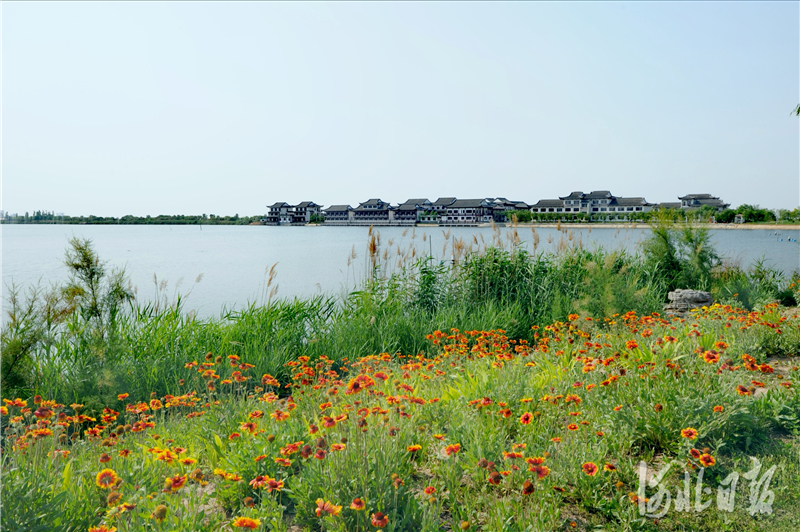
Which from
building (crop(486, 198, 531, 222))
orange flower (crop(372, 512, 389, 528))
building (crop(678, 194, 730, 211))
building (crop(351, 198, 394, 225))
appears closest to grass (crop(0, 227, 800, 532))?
orange flower (crop(372, 512, 389, 528))

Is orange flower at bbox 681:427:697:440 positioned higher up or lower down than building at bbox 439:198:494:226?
lower down

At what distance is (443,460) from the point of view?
2.81 meters

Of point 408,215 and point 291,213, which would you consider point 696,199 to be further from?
point 291,213

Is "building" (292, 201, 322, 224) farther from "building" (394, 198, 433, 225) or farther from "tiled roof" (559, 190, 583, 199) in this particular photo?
"tiled roof" (559, 190, 583, 199)

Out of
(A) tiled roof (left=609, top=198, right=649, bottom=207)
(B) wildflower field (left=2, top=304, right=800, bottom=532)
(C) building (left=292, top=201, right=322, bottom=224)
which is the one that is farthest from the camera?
(A) tiled roof (left=609, top=198, right=649, bottom=207)

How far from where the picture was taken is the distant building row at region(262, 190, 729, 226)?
271 ft

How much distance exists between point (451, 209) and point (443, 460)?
91533mm

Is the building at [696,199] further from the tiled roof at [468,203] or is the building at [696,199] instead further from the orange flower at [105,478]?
the orange flower at [105,478]

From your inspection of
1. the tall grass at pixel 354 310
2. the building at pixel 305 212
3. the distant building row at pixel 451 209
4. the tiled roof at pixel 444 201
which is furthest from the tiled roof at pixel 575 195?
the tall grass at pixel 354 310

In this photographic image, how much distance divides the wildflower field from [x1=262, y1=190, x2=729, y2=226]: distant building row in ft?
240

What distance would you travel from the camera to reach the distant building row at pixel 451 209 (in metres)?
82.7

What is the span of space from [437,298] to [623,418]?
553 cm

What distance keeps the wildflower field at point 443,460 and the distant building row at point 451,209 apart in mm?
73060

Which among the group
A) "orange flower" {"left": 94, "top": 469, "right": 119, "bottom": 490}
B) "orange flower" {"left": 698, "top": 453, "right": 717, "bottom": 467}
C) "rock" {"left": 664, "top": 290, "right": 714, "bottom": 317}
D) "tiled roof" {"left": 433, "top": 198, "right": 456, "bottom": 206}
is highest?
"tiled roof" {"left": 433, "top": 198, "right": 456, "bottom": 206}
